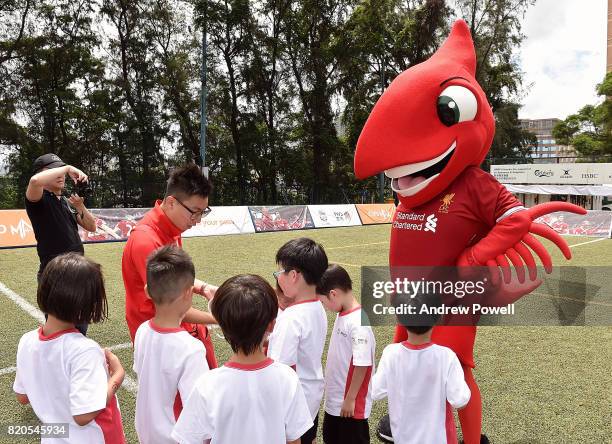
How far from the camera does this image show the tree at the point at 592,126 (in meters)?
32.0

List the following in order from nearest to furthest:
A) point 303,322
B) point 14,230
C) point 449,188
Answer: point 303,322 → point 449,188 → point 14,230

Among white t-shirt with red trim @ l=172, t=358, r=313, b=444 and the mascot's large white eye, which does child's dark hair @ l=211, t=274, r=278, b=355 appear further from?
the mascot's large white eye

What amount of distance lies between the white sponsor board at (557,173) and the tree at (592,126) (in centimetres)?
480

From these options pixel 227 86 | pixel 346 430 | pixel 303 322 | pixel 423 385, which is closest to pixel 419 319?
pixel 423 385

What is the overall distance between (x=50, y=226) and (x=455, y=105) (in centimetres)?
305

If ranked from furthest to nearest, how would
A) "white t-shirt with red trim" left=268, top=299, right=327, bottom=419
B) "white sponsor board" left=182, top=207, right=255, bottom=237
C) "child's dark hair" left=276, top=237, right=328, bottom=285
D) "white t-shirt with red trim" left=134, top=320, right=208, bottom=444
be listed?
"white sponsor board" left=182, top=207, right=255, bottom=237
"child's dark hair" left=276, top=237, right=328, bottom=285
"white t-shirt with red trim" left=268, top=299, right=327, bottom=419
"white t-shirt with red trim" left=134, top=320, right=208, bottom=444

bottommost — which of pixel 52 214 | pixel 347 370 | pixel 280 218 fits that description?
pixel 280 218

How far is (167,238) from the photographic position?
2.65 meters

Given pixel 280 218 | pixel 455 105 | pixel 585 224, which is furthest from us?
pixel 280 218

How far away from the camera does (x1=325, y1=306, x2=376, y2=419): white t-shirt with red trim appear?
241cm

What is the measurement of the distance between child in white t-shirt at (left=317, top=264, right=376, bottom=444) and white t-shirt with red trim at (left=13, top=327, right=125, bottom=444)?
117cm

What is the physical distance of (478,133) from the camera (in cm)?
290

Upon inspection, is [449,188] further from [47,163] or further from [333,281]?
[47,163]

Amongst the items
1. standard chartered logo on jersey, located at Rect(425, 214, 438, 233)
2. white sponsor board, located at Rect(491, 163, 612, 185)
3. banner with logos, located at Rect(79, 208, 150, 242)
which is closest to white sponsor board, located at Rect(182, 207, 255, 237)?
banner with logos, located at Rect(79, 208, 150, 242)
